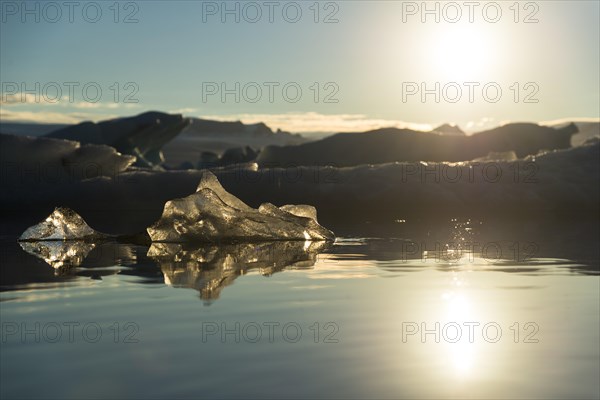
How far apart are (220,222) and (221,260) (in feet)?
5.04

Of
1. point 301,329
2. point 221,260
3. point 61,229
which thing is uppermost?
point 61,229

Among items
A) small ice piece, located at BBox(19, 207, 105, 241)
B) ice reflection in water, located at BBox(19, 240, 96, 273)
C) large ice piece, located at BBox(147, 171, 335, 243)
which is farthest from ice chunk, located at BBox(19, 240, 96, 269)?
large ice piece, located at BBox(147, 171, 335, 243)

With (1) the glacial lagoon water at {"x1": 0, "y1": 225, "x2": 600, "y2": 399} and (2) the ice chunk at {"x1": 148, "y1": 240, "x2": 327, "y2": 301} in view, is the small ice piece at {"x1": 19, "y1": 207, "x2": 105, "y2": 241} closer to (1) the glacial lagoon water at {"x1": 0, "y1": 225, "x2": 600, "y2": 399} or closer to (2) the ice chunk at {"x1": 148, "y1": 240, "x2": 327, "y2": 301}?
(2) the ice chunk at {"x1": 148, "y1": 240, "x2": 327, "y2": 301}

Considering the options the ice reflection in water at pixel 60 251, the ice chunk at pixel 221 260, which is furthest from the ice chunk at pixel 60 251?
the ice chunk at pixel 221 260

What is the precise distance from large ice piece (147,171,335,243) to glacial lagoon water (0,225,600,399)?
5.17 feet

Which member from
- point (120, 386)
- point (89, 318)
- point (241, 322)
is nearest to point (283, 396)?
point (120, 386)

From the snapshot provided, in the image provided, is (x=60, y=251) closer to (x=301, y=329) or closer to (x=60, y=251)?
(x=60, y=251)

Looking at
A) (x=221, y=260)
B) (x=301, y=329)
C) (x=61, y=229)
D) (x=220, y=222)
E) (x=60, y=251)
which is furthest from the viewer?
(x=61, y=229)

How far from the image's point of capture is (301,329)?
3043 mm

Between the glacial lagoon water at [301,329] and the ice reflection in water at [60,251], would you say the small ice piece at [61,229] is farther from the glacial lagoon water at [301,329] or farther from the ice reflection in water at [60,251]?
the glacial lagoon water at [301,329]

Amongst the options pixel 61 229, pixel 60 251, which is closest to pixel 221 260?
pixel 60 251

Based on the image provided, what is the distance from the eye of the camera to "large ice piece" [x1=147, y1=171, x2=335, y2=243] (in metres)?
6.90

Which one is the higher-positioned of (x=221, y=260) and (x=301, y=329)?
(x=221, y=260)

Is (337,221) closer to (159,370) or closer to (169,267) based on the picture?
(169,267)
